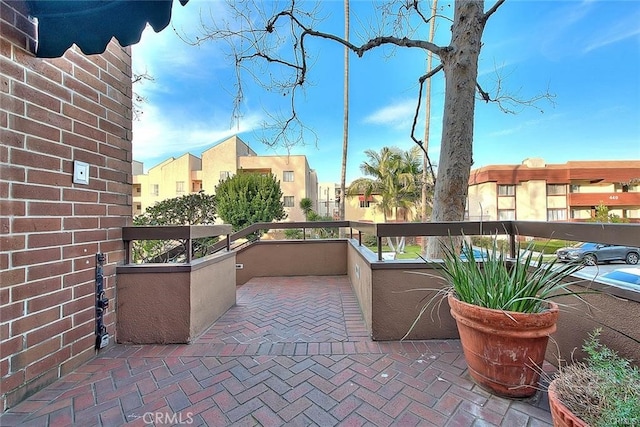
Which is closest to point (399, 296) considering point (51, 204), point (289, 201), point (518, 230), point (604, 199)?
point (518, 230)

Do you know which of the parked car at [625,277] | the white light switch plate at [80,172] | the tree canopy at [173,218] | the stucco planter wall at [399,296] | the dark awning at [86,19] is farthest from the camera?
the tree canopy at [173,218]

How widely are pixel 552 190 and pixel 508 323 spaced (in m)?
23.9

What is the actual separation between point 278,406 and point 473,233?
6.75 ft

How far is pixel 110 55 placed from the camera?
235cm

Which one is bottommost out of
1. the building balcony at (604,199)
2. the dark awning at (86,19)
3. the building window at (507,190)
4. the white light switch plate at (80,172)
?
the white light switch plate at (80,172)

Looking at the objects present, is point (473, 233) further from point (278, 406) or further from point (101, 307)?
point (101, 307)

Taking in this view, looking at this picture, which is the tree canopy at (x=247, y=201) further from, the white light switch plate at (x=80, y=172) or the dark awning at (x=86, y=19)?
the dark awning at (x=86, y=19)

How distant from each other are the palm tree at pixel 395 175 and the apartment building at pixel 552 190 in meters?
4.90

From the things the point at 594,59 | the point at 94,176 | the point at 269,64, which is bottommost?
the point at 94,176

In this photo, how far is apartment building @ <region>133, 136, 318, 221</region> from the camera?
76.4ft

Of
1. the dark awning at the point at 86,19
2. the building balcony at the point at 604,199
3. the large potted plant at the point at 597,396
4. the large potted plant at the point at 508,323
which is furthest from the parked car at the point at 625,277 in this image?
the building balcony at the point at 604,199

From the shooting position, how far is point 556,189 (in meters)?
19.0

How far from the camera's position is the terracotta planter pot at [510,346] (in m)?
1.50

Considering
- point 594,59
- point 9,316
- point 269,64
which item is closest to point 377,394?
point 9,316
